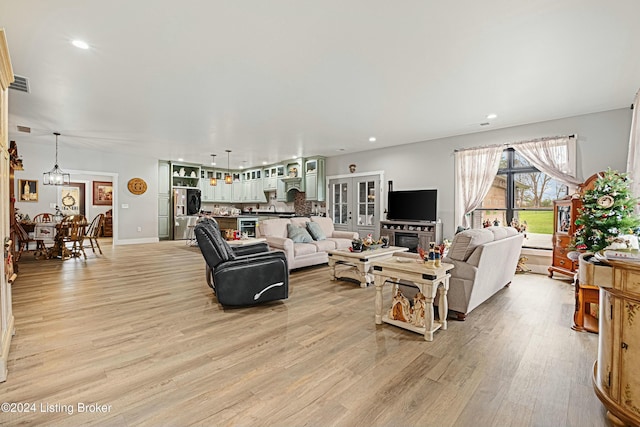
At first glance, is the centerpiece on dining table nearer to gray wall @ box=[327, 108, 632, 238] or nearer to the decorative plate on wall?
gray wall @ box=[327, 108, 632, 238]

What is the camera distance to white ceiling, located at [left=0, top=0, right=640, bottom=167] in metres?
2.37

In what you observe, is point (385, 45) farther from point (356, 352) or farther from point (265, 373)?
point (265, 373)

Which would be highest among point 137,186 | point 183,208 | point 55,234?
point 137,186

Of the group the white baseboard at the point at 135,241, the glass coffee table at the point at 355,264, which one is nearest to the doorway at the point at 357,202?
the glass coffee table at the point at 355,264

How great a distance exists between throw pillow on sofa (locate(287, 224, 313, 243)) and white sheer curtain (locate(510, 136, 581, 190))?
4.23m

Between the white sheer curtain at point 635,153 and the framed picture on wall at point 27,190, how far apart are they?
39.2 feet

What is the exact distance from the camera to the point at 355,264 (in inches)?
176

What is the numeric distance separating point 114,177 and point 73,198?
2.75 metres

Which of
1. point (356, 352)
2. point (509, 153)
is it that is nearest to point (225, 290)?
point (356, 352)

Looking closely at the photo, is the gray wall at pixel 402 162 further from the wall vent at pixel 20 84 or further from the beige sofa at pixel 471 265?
the wall vent at pixel 20 84

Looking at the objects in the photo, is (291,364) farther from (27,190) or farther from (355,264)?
(27,190)

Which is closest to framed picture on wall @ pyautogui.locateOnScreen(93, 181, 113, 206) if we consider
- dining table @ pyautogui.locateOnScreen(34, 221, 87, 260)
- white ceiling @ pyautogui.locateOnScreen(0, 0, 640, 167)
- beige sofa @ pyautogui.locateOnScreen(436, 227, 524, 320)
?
Result: dining table @ pyautogui.locateOnScreen(34, 221, 87, 260)

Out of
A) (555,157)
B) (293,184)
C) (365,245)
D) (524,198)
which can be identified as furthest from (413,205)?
(293,184)

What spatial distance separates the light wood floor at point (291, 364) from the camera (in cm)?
169
